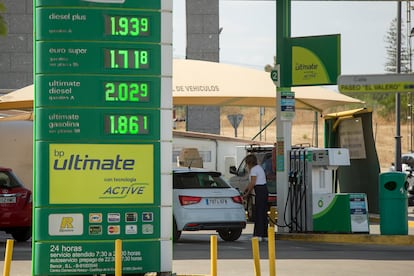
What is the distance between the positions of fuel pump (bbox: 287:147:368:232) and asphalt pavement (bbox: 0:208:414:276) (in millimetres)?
375

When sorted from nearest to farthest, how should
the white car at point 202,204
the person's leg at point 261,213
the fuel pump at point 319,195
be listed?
the white car at point 202,204, the person's leg at point 261,213, the fuel pump at point 319,195

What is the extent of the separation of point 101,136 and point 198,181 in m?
7.78

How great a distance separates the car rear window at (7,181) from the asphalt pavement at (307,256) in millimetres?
1201

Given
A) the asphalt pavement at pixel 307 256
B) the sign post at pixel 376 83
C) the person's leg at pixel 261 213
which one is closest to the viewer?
the sign post at pixel 376 83

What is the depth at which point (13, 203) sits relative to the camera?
22.0 m

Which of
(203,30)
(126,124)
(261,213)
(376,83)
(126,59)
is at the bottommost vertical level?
(261,213)

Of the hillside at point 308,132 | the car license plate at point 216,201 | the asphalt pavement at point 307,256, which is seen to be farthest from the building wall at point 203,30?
the hillside at point 308,132

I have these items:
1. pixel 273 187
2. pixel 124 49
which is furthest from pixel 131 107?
pixel 273 187

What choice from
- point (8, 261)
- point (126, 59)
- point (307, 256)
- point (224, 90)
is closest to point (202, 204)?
point (307, 256)

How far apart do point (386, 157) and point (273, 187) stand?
51598 millimetres

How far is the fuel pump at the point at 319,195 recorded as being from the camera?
2216 centimetres

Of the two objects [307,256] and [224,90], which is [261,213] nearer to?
[307,256]

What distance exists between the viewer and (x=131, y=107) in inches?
564

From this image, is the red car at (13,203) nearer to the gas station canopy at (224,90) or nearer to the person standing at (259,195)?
the gas station canopy at (224,90)
